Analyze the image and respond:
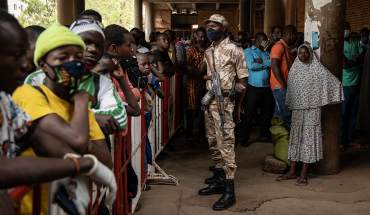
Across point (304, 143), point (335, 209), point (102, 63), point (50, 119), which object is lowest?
point (335, 209)

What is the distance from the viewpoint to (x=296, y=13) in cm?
1847

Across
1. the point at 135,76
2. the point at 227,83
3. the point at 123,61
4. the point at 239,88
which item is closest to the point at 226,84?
the point at 227,83

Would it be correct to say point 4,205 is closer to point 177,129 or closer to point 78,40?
point 78,40

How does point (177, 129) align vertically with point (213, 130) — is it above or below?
below

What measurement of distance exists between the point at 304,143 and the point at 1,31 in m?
4.28

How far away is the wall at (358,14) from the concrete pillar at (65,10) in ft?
35.1

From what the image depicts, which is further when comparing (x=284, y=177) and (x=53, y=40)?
(x=284, y=177)

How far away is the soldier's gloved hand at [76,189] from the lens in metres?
1.29

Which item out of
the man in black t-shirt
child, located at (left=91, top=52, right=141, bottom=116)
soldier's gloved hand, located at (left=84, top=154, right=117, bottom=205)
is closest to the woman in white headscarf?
the man in black t-shirt

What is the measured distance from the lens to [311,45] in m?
4.93

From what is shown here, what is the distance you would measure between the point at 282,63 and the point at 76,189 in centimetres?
493

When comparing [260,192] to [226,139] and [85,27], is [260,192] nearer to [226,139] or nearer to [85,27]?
[226,139]

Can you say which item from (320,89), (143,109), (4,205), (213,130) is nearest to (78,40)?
(4,205)

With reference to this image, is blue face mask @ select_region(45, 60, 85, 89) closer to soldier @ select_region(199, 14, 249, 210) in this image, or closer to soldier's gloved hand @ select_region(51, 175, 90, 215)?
soldier's gloved hand @ select_region(51, 175, 90, 215)
